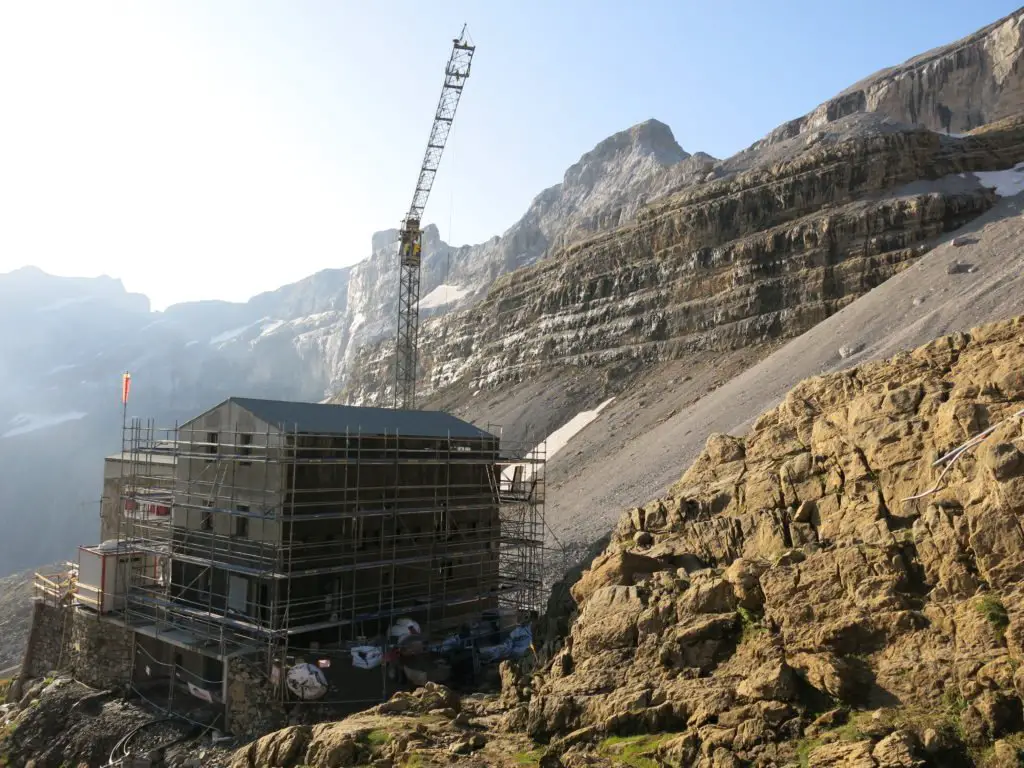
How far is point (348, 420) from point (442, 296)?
124m

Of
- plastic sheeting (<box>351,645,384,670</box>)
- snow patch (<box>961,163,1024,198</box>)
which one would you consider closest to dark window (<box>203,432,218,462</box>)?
plastic sheeting (<box>351,645,384,670</box>)

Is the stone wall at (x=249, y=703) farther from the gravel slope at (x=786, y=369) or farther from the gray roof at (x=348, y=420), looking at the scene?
the gravel slope at (x=786, y=369)

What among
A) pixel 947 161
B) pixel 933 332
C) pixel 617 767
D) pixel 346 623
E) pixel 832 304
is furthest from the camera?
pixel 947 161

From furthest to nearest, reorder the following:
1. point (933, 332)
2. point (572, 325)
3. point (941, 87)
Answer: point (941, 87)
point (572, 325)
point (933, 332)

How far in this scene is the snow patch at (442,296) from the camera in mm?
141375

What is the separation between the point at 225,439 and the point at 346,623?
7.46 metres

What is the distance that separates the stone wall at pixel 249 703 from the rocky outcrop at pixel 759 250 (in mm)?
50078

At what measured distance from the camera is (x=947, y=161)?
206 ft

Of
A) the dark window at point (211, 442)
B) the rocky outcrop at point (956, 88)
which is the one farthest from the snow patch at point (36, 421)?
the dark window at point (211, 442)

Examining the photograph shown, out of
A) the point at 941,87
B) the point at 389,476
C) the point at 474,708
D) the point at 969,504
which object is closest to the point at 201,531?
the point at 389,476

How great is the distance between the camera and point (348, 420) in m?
25.4

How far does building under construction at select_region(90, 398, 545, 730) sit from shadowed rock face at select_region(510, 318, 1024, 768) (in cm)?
775

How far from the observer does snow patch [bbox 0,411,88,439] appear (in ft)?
487

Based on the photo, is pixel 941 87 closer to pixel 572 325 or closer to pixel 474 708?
pixel 572 325
